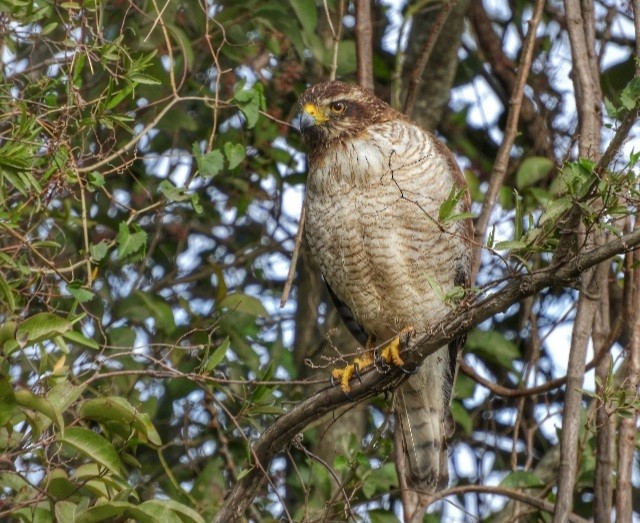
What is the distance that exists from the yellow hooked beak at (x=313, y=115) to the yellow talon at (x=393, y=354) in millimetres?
1041

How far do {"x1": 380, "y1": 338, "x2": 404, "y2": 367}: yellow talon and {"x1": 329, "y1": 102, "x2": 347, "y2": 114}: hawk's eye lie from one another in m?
1.05

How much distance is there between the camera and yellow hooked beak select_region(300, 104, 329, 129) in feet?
15.3

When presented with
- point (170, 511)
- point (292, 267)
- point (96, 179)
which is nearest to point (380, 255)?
point (292, 267)

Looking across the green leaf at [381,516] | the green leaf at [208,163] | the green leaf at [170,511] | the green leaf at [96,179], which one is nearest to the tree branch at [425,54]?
the green leaf at [208,163]

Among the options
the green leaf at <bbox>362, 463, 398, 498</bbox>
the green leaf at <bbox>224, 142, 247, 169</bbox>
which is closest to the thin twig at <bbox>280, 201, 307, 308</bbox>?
the green leaf at <bbox>224, 142, 247, 169</bbox>

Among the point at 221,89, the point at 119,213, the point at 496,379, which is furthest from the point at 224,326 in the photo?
the point at 496,379

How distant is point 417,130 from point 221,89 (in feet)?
3.56

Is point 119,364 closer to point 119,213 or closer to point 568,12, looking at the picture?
point 119,213

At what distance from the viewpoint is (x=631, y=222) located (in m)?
4.61

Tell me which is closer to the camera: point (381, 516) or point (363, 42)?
point (381, 516)

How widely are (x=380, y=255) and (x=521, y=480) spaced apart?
3.77 ft

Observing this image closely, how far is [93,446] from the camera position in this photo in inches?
131

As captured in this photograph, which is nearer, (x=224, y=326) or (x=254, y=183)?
(x=224, y=326)

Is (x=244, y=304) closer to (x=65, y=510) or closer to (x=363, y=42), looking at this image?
(x=363, y=42)
